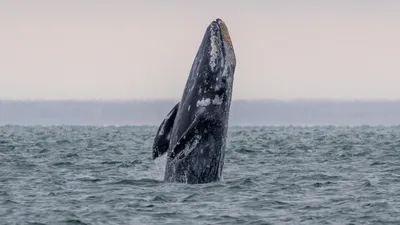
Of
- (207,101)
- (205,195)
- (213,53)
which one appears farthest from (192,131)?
(213,53)

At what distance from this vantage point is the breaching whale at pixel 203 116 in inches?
797

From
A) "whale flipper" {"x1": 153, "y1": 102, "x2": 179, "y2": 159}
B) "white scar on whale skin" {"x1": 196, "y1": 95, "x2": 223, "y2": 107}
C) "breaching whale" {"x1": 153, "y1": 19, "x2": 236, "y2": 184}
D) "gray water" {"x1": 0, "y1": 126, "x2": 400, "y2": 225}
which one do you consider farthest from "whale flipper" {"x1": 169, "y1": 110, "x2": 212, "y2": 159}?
"gray water" {"x1": 0, "y1": 126, "x2": 400, "y2": 225}

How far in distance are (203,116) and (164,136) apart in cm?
117

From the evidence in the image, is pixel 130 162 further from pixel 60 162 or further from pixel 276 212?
pixel 276 212

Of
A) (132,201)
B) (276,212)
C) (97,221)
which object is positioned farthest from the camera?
(132,201)

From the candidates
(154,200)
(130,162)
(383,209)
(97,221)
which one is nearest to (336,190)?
(383,209)

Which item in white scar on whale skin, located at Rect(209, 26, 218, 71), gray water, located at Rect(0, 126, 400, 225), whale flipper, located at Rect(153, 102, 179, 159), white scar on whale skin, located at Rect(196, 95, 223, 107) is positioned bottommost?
gray water, located at Rect(0, 126, 400, 225)

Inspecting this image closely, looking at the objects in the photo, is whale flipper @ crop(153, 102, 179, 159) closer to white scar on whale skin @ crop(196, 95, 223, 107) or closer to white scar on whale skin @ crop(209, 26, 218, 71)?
white scar on whale skin @ crop(196, 95, 223, 107)

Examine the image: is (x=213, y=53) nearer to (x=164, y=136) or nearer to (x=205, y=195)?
(x=164, y=136)

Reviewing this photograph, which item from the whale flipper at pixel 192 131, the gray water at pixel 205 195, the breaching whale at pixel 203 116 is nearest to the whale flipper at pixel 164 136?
the breaching whale at pixel 203 116

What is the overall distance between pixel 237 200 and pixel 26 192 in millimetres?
5311

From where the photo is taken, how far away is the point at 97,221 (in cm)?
1786

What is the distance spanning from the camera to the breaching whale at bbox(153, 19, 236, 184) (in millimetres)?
20250

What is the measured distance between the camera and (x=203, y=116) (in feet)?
66.1
